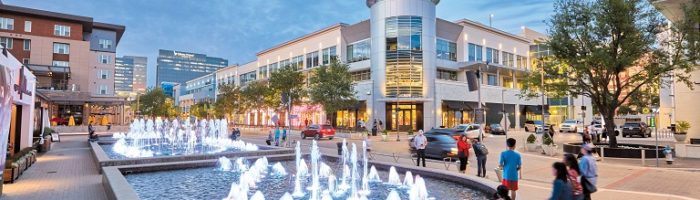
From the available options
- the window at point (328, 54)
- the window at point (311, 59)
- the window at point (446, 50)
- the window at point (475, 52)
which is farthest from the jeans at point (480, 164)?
the window at point (311, 59)

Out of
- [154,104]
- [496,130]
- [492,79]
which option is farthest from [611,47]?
[154,104]

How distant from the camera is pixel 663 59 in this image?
23875 millimetres

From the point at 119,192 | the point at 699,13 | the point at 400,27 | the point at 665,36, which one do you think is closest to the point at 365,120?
the point at 400,27

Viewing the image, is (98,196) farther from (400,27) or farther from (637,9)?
(400,27)

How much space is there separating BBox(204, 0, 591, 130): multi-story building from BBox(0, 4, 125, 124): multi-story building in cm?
3099

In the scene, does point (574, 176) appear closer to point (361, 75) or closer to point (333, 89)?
point (333, 89)

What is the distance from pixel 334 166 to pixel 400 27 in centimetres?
3813

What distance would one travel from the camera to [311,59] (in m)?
68.9

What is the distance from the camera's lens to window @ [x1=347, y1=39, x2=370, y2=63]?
58938 mm

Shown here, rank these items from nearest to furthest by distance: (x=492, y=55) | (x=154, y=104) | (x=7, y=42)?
1. (x=7, y=42)
2. (x=492, y=55)
3. (x=154, y=104)

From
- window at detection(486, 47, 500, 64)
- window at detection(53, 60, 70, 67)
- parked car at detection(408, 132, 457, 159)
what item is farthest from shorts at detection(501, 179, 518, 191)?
window at detection(53, 60, 70, 67)

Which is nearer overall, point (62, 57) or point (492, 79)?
point (62, 57)

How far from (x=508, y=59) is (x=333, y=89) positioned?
34.7m

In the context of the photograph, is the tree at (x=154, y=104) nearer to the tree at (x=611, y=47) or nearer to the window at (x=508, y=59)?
the window at (x=508, y=59)
